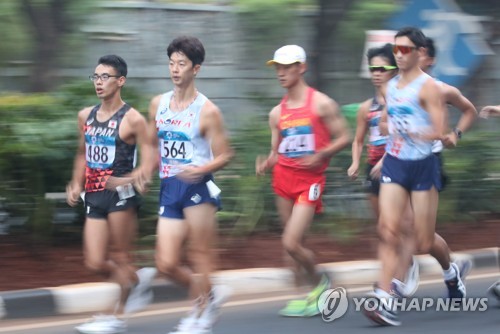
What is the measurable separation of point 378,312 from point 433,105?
4.50 feet

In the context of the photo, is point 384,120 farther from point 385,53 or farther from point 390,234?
point 390,234

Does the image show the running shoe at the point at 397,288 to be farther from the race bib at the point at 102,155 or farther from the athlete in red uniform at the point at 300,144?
the race bib at the point at 102,155

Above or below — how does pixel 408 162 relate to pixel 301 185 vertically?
above

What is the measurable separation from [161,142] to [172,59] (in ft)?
1.70

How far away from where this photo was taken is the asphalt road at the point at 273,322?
6805 mm

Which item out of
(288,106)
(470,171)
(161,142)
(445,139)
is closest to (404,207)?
(445,139)

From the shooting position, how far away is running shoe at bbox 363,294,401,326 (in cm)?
668

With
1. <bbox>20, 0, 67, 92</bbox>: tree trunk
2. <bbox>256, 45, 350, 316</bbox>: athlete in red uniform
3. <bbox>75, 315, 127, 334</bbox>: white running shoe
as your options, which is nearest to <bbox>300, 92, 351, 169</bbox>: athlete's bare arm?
<bbox>256, 45, 350, 316</bbox>: athlete in red uniform

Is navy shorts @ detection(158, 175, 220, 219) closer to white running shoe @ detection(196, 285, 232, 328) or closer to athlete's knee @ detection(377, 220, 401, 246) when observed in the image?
white running shoe @ detection(196, 285, 232, 328)

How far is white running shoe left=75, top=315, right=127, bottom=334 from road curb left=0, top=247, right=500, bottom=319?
727 mm

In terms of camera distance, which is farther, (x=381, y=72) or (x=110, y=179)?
(x=381, y=72)

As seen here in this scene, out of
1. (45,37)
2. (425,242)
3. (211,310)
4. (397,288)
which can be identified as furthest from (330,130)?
(45,37)

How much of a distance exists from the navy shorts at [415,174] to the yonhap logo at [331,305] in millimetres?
1047

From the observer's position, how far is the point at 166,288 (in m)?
7.89
